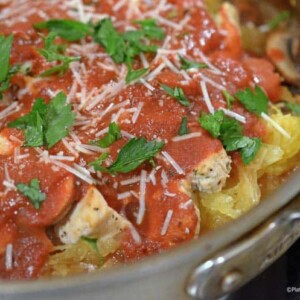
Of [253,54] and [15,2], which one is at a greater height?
[15,2]

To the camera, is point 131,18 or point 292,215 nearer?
point 292,215

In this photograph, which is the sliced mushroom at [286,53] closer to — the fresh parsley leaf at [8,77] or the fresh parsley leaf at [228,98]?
the fresh parsley leaf at [228,98]

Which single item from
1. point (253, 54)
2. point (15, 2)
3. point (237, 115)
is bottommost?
point (253, 54)

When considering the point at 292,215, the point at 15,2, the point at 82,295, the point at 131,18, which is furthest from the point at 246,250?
the point at 15,2

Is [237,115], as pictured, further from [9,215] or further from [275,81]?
[9,215]

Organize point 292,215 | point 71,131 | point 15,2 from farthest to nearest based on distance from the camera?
point 15,2, point 71,131, point 292,215

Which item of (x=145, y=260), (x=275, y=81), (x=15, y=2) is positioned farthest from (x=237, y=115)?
(x=15, y=2)

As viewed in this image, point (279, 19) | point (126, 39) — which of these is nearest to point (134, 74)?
point (126, 39)

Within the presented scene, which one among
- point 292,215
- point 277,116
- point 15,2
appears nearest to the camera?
point 292,215
